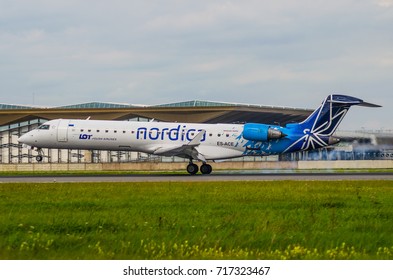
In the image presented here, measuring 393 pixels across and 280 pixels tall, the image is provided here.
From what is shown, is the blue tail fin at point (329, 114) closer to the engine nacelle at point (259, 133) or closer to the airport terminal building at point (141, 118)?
the engine nacelle at point (259, 133)

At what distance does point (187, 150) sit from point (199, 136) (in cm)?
125

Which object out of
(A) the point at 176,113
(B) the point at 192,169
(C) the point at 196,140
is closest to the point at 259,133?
(C) the point at 196,140

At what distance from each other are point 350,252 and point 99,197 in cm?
1351

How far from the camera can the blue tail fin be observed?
165ft

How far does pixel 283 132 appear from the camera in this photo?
5000 cm

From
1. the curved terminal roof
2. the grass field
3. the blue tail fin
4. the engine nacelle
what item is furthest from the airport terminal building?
the grass field

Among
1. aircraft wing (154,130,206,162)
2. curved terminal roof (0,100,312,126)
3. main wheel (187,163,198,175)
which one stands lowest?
main wheel (187,163,198,175)

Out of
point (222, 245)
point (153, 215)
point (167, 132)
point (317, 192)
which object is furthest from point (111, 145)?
point (222, 245)

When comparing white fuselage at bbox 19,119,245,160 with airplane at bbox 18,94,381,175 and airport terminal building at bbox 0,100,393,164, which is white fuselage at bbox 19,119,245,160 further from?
airport terminal building at bbox 0,100,393,164

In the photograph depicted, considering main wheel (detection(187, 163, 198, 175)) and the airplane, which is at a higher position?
the airplane

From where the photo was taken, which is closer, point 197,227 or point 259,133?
point 197,227

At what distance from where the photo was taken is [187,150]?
4844 centimetres

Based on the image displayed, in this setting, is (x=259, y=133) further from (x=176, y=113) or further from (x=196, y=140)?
(x=176, y=113)
